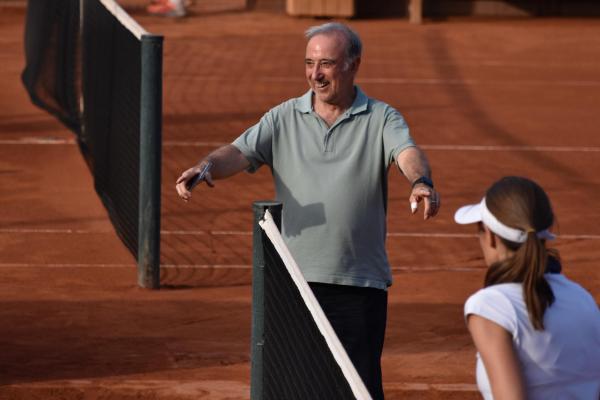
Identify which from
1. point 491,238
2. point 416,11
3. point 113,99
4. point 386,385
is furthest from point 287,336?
point 416,11

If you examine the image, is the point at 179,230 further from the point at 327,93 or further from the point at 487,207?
the point at 487,207

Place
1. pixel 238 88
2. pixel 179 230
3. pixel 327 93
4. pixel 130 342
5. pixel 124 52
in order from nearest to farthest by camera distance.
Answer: pixel 327 93 → pixel 130 342 → pixel 124 52 → pixel 179 230 → pixel 238 88

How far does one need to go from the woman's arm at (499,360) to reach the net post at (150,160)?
22.6 ft

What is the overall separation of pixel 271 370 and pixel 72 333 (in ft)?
11.9

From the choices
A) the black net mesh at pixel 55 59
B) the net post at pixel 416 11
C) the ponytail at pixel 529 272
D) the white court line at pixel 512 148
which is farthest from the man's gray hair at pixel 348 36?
the net post at pixel 416 11

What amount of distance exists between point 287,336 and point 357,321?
1.12 feet

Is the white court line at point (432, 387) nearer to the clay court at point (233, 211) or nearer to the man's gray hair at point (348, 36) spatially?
the clay court at point (233, 211)

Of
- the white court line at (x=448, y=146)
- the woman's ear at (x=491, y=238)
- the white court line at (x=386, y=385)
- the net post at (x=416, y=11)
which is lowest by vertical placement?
the net post at (x=416, y=11)

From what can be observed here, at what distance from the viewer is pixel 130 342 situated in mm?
9156

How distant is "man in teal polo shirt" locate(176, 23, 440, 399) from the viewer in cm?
582

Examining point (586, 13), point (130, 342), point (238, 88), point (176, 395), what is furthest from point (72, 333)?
point (586, 13)

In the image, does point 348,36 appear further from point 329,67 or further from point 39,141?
point 39,141

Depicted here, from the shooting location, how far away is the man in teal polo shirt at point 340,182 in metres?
5.82

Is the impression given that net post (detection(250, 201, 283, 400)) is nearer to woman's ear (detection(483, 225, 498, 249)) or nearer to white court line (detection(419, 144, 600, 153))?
woman's ear (detection(483, 225, 498, 249))
